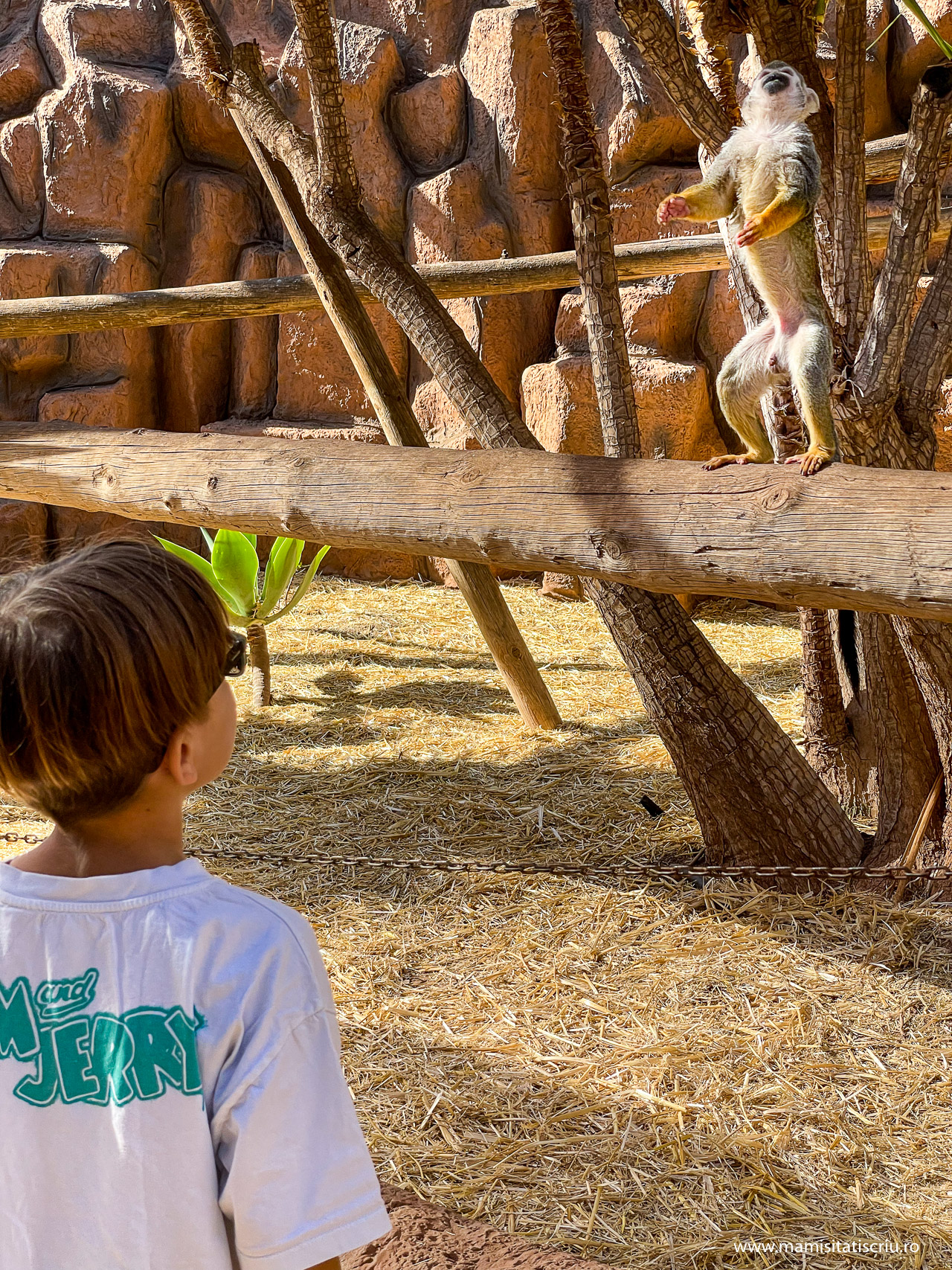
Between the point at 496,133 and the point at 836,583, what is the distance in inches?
260

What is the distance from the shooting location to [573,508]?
7.35 ft

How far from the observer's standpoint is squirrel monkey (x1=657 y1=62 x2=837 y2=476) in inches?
81.8

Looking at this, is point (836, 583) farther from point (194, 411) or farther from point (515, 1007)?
point (194, 411)

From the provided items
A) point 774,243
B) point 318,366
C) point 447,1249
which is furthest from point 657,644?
point 318,366

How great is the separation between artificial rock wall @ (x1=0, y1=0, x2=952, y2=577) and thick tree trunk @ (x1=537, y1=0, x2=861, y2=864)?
13.2 feet

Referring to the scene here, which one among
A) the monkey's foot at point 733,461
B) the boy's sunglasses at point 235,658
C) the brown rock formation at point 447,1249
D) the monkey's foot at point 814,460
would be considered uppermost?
the monkey's foot at point 814,460

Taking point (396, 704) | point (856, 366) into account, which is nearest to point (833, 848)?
point (856, 366)

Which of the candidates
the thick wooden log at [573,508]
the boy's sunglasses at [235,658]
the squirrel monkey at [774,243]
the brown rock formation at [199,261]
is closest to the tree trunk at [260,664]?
the thick wooden log at [573,508]

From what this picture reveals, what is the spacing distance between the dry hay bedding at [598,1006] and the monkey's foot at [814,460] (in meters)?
1.36

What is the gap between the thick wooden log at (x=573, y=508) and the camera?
6.01 feet

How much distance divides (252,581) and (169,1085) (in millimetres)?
4423

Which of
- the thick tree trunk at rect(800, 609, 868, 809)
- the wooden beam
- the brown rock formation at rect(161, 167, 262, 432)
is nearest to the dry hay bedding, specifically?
the thick tree trunk at rect(800, 609, 868, 809)

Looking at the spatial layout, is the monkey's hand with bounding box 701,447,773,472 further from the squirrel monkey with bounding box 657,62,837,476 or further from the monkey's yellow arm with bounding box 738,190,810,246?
the monkey's yellow arm with bounding box 738,190,810,246

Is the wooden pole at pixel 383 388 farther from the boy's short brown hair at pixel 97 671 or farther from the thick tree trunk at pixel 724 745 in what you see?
the boy's short brown hair at pixel 97 671
